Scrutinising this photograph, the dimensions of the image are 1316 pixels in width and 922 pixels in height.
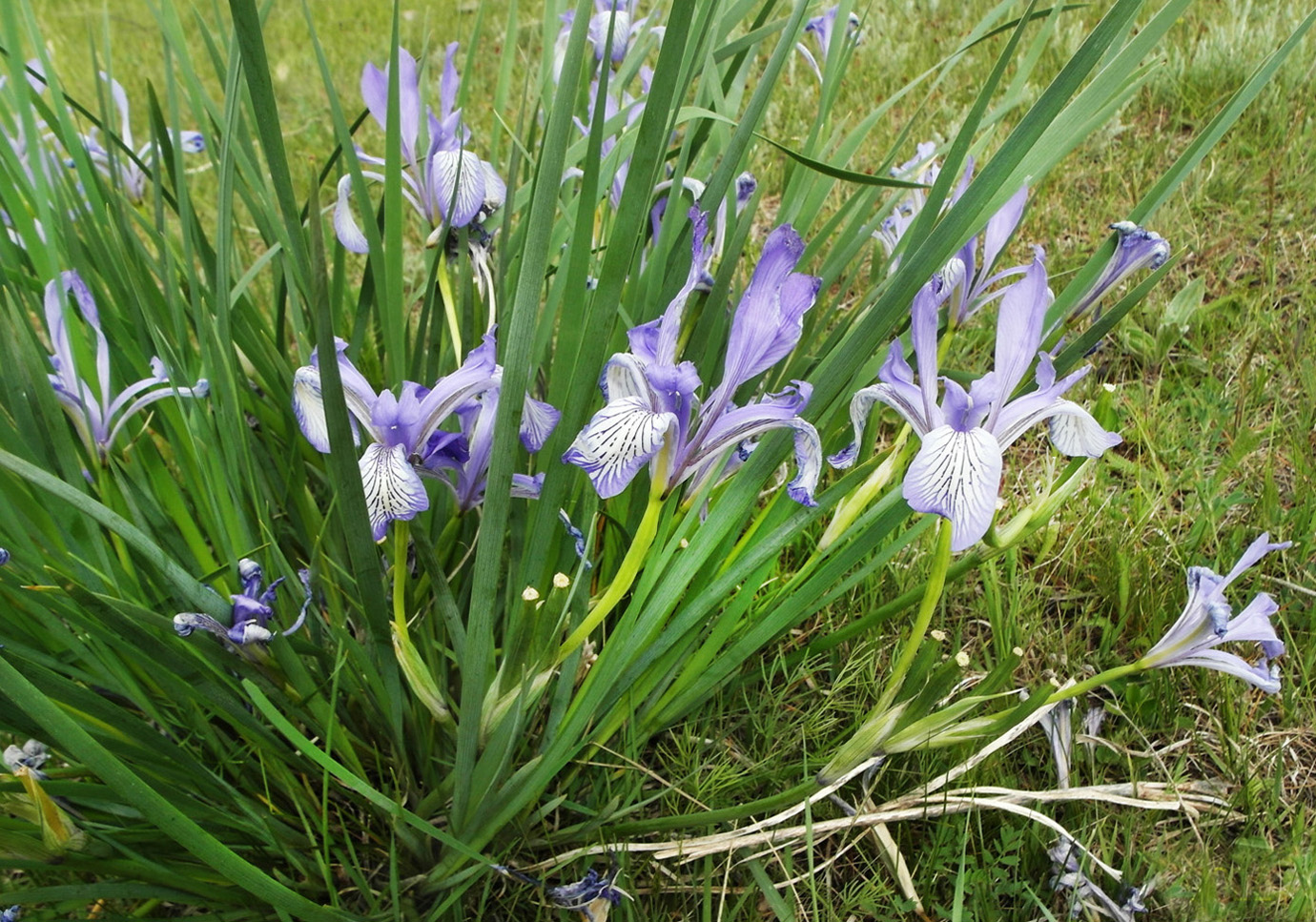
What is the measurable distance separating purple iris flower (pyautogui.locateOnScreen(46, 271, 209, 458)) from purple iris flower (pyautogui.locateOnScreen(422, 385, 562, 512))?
329 mm

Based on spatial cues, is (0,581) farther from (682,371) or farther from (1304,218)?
(1304,218)

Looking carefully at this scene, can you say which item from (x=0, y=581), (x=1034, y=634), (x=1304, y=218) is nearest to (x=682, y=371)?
(x=0, y=581)

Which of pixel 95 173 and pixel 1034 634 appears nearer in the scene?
pixel 95 173

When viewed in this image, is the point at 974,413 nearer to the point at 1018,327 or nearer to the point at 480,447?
the point at 1018,327

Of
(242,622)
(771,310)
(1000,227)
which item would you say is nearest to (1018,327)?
(771,310)

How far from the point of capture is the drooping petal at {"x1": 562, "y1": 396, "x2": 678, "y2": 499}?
0.86m

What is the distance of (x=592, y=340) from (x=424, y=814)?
23.6 inches

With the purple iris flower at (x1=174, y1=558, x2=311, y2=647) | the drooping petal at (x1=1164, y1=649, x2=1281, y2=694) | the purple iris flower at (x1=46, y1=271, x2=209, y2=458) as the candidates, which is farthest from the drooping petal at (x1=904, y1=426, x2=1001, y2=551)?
the purple iris flower at (x1=46, y1=271, x2=209, y2=458)

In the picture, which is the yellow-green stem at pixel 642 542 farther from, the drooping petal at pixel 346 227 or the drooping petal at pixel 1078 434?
the drooping petal at pixel 346 227

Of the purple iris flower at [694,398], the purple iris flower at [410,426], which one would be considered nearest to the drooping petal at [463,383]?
the purple iris flower at [410,426]

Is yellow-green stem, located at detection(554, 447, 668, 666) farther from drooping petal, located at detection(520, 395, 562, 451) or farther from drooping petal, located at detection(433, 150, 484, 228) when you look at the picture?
drooping petal, located at detection(433, 150, 484, 228)

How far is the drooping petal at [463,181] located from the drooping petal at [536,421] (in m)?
0.38

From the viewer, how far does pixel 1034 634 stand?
1.48 metres

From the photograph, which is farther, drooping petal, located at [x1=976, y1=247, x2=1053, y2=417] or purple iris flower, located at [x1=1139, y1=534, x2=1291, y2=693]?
purple iris flower, located at [x1=1139, y1=534, x2=1291, y2=693]
